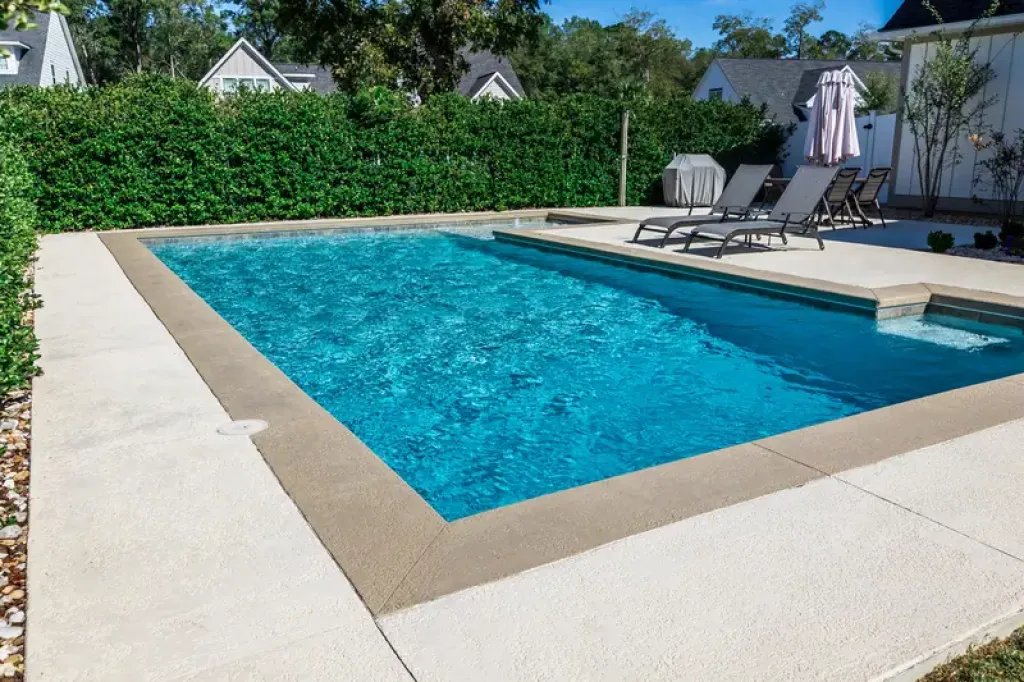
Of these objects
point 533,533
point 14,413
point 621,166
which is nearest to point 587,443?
point 533,533

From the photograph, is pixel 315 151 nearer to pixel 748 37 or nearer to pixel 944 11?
pixel 944 11

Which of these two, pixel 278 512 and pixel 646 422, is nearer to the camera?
pixel 278 512

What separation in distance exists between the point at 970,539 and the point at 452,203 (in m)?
14.6

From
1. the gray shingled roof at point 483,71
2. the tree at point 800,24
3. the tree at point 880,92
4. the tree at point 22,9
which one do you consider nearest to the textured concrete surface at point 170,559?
the tree at point 22,9

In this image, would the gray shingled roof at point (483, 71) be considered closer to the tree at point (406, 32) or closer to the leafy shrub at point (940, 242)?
the tree at point (406, 32)

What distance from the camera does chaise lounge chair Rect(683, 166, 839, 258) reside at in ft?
33.2

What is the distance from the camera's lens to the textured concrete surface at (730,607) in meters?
2.15

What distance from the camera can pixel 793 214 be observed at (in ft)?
35.0

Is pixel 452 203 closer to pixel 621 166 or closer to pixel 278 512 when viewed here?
pixel 621 166

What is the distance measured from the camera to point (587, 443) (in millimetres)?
5098

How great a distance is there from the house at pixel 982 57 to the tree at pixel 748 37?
189 ft

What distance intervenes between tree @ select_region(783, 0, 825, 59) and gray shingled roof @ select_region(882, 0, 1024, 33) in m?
57.2

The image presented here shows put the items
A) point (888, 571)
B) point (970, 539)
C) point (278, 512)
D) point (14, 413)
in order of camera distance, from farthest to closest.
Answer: point (14, 413), point (278, 512), point (970, 539), point (888, 571)

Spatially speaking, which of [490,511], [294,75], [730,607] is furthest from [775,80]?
[730,607]
